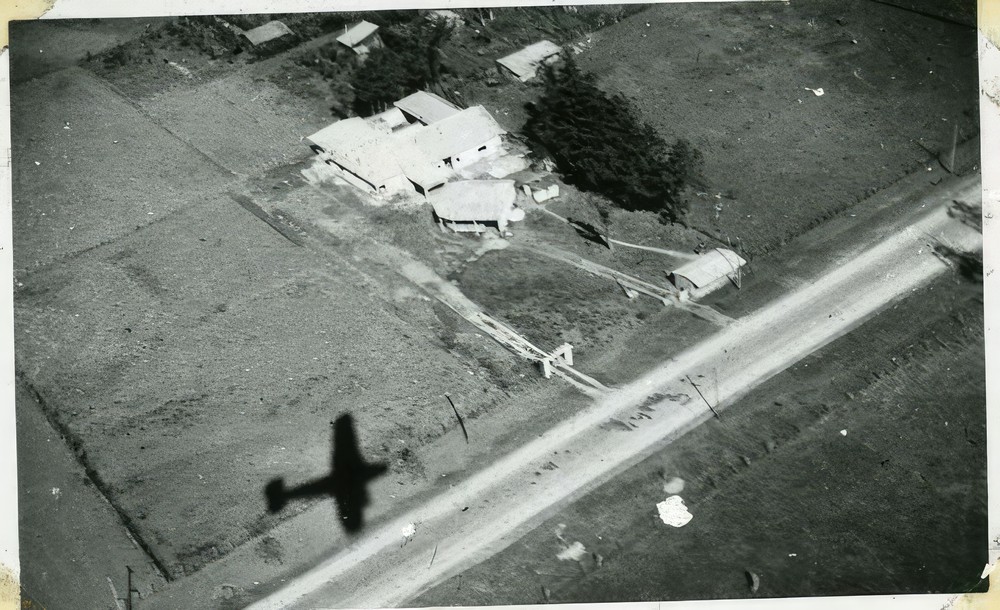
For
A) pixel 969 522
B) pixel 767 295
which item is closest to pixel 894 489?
pixel 969 522

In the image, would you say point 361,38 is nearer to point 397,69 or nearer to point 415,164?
point 397,69

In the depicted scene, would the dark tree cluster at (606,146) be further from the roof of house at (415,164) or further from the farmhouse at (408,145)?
the roof of house at (415,164)

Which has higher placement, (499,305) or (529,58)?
(529,58)

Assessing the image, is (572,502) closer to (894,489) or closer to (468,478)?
(468,478)

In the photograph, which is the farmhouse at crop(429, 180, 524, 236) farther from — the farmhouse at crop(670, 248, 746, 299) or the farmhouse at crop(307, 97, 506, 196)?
the farmhouse at crop(670, 248, 746, 299)

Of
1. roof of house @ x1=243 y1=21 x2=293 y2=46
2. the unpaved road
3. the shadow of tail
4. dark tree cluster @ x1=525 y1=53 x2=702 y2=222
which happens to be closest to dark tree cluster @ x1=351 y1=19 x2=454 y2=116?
roof of house @ x1=243 y1=21 x2=293 y2=46

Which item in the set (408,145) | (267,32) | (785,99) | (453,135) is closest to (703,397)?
(785,99)
